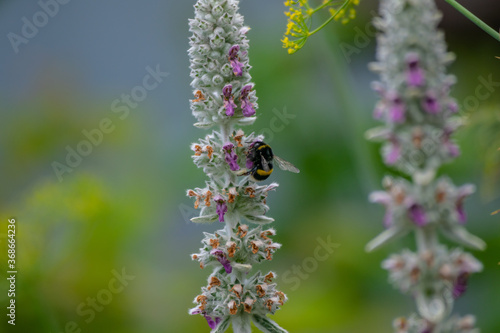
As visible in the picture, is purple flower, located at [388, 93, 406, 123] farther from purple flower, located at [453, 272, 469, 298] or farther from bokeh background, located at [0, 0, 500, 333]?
bokeh background, located at [0, 0, 500, 333]

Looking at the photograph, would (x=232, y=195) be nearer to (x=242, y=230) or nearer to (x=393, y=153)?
(x=242, y=230)

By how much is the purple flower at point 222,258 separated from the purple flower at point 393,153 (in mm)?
878

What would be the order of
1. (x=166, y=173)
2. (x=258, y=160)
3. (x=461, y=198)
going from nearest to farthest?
(x=461, y=198)
(x=258, y=160)
(x=166, y=173)

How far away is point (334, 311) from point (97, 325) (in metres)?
1.65

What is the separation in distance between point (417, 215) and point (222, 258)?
883mm

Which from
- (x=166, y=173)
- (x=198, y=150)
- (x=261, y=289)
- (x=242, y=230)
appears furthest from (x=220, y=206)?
(x=166, y=173)

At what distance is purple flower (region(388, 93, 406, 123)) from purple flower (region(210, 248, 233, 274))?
0.94 metres

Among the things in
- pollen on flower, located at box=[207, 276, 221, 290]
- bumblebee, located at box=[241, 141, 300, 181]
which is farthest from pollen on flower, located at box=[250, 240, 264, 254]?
bumblebee, located at box=[241, 141, 300, 181]

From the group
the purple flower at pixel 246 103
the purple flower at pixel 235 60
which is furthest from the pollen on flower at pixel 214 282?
the purple flower at pixel 235 60

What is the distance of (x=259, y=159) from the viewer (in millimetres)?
2533

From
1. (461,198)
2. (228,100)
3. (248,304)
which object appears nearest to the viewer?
(461,198)

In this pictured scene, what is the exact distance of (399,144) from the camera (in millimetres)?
1649

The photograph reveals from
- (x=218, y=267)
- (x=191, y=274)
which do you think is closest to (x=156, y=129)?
(x=191, y=274)

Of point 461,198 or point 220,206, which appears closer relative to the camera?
point 461,198
